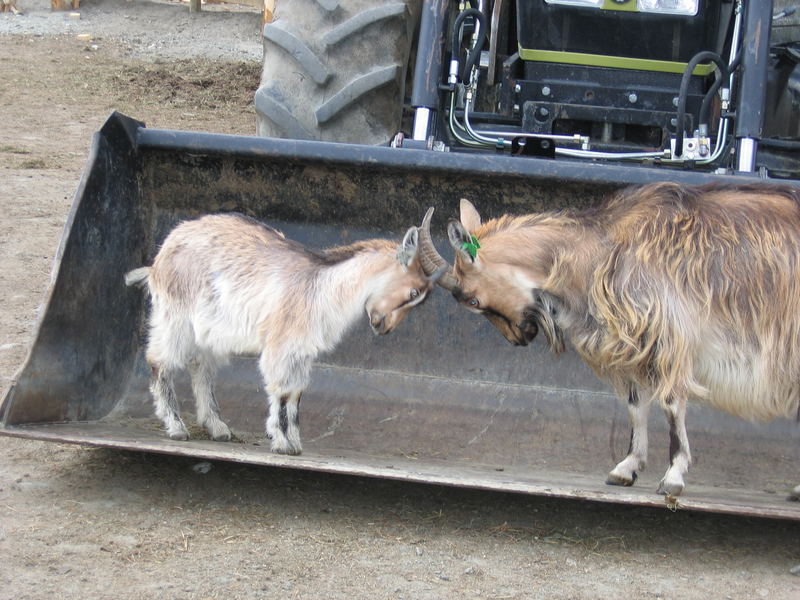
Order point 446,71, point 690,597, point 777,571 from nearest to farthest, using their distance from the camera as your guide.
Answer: point 690,597
point 777,571
point 446,71

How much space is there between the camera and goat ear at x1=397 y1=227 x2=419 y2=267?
3729mm

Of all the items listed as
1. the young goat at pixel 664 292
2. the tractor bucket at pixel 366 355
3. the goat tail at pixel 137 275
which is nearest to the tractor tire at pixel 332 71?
the tractor bucket at pixel 366 355

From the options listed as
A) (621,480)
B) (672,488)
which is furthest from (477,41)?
(672,488)

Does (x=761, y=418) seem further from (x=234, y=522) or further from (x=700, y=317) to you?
(x=234, y=522)

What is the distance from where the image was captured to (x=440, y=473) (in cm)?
356

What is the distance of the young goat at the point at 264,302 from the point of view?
12.7ft

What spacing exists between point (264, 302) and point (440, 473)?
907 millimetres

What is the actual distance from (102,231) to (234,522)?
53.6 inches

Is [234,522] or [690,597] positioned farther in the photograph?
[234,522]

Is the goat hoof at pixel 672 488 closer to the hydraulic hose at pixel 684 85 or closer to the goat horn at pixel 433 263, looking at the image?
the goat horn at pixel 433 263

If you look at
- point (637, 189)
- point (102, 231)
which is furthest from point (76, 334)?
point (637, 189)

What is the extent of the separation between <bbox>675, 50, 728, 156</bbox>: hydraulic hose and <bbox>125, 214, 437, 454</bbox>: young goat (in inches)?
56.1

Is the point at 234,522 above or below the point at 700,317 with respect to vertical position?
below

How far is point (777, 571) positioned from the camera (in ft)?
11.3
